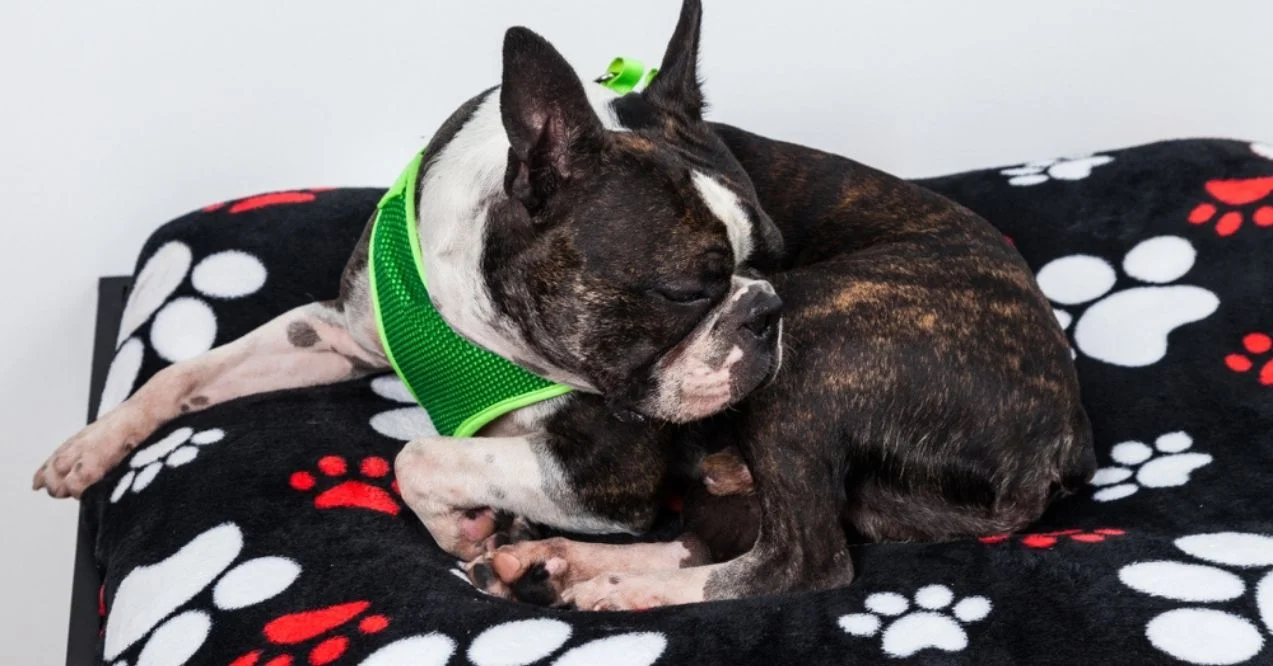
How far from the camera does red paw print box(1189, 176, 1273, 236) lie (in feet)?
12.8

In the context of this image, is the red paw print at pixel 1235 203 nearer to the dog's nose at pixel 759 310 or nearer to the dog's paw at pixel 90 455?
the dog's nose at pixel 759 310

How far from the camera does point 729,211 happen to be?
300 centimetres

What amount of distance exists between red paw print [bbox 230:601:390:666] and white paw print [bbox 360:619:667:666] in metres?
0.09

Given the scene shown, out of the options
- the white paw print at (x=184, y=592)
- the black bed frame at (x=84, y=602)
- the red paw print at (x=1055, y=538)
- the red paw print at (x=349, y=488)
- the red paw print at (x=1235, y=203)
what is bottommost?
the black bed frame at (x=84, y=602)

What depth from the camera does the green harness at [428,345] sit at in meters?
3.21

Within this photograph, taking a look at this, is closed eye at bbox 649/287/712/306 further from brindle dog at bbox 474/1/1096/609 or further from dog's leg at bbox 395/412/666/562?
dog's leg at bbox 395/412/666/562

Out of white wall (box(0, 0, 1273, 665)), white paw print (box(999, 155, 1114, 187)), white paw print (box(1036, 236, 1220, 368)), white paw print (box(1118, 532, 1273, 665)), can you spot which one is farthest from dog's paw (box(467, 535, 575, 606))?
white wall (box(0, 0, 1273, 665))

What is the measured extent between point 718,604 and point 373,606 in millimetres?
662

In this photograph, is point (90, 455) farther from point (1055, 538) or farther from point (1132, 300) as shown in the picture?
point (1132, 300)

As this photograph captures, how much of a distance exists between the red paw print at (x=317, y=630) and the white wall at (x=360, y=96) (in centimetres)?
206

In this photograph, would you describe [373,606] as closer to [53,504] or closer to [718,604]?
[718,604]

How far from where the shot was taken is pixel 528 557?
305 centimetres

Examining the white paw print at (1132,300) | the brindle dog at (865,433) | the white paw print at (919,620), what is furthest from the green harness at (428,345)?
the white paw print at (1132,300)

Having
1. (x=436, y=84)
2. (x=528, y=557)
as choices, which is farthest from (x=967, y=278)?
(x=436, y=84)
